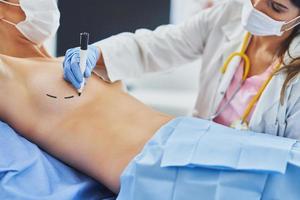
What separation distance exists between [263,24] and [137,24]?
2.13 ft

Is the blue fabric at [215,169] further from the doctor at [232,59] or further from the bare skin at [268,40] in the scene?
the bare skin at [268,40]

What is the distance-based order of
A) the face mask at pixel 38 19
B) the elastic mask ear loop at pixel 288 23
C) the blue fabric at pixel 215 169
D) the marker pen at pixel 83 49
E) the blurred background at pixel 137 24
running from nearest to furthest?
the blue fabric at pixel 215 169 < the marker pen at pixel 83 49 < the face mask at pixel 38 19 < the elastic mask ear loop at pixel 288 23 < the blurred background at pixel 137 24

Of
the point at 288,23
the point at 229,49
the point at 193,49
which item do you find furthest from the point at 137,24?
the point at 288,23

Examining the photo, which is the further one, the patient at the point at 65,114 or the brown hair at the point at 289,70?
the brown hair at the point at 289,70

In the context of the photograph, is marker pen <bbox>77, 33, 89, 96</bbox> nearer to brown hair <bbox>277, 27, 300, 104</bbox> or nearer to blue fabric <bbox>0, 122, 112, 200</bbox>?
blue fabric <bbox>0, 122, 112, 200</bbox>

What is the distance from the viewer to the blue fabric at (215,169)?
3.40 ft

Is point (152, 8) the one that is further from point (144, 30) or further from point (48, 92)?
point (48, 92)

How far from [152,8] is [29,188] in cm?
119

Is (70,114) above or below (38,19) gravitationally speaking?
below

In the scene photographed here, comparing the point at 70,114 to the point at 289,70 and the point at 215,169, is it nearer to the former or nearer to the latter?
the point at 215,169

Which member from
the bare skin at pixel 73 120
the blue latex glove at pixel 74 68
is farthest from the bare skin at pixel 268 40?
the blue latex glove at pixel 74 68

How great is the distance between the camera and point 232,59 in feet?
5.28

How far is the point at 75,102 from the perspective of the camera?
134cm

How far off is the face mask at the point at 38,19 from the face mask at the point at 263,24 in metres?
0.60
